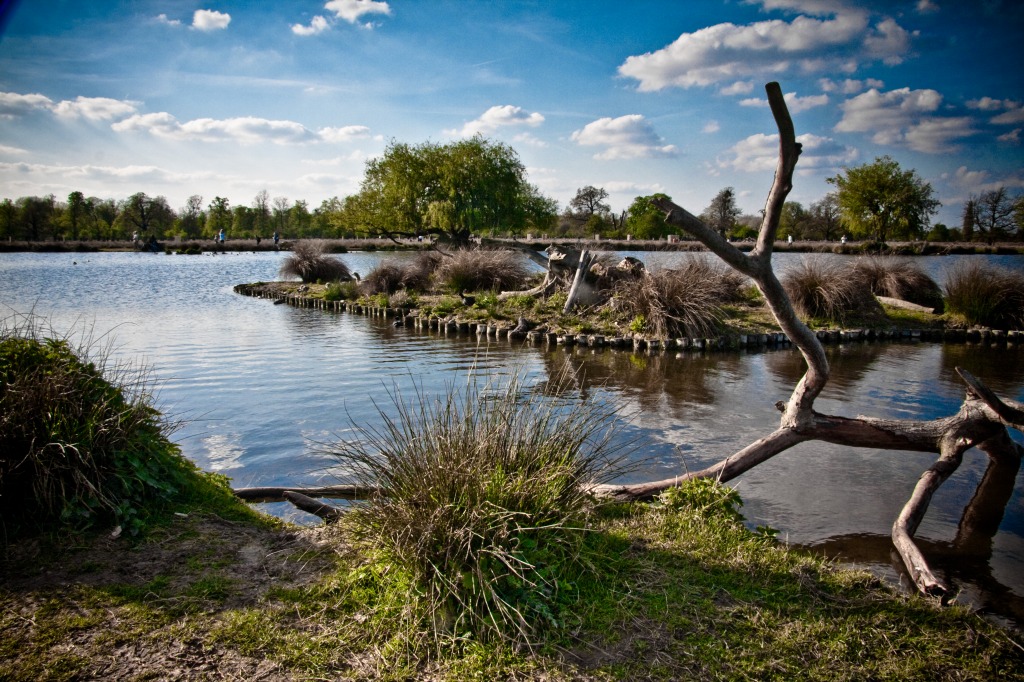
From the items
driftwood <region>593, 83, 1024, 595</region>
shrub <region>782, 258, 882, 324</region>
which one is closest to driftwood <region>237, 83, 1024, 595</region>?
driftwood <region>593, 83, 1024, 595</region>

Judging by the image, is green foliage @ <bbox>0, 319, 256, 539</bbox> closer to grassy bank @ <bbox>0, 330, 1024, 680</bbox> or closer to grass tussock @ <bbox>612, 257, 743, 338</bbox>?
grassy bank @ <bbox>0, 330, 1024, 680</bbox>

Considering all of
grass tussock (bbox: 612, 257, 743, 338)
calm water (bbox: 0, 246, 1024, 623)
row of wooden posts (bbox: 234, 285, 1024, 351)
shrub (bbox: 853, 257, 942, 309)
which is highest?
shrub (bbox: 853, 257, 942, 309)

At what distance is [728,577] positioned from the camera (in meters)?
3.83

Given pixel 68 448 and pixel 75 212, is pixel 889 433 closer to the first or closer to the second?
pixel 68 448

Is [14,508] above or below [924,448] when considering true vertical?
below

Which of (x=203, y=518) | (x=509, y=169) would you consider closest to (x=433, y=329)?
(x=203, y=518)

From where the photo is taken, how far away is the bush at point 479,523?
3.20m

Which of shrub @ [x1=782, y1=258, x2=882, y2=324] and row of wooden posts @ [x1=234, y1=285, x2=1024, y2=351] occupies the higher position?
shrub @ [x1=782, y1=258, x2=882, y2=324]

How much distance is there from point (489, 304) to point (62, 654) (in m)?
16.1

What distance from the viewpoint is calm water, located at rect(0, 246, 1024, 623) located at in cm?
542

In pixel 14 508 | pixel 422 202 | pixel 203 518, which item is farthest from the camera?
pixel 422 202

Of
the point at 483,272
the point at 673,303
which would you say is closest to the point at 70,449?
the point at 673,303

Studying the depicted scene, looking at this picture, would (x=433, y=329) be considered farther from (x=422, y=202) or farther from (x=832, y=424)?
(x=422, y=202)

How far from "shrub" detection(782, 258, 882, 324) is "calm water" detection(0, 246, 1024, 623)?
7.29 ft
